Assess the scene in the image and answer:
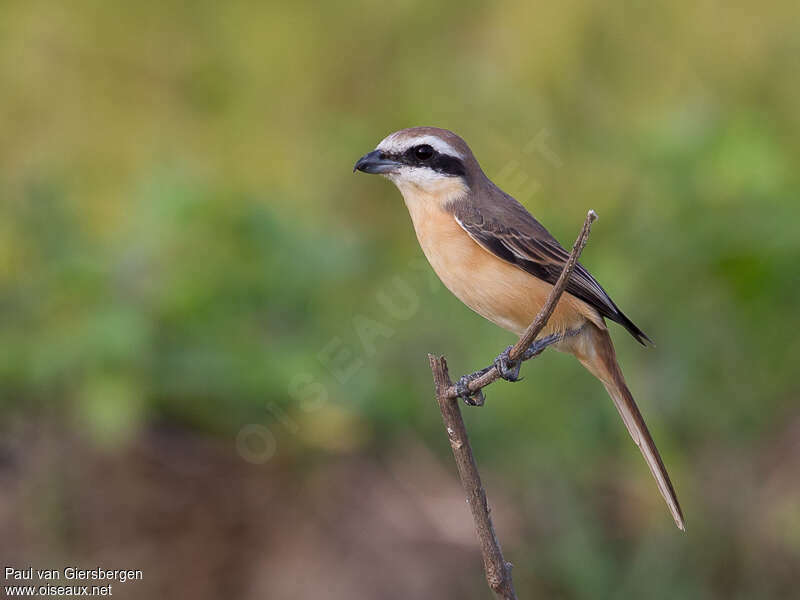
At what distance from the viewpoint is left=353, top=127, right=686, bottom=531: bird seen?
145 inches

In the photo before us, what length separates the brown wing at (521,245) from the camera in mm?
3768

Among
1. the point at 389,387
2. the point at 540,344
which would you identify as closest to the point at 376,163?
the point at 540,344

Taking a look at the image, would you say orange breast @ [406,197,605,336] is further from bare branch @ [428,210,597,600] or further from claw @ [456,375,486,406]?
bare branch @ [428,210,597,600]

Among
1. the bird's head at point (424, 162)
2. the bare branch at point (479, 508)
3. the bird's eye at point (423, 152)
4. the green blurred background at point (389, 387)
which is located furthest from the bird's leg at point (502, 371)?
the green blurred background at point (389, 387)

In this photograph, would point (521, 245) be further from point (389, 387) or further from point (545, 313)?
point (389, 387)

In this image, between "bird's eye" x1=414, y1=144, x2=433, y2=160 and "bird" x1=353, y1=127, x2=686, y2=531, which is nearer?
"bird" x1=353, y1=127, x2=686, y2=531

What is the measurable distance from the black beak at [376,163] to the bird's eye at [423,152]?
84 millimetres

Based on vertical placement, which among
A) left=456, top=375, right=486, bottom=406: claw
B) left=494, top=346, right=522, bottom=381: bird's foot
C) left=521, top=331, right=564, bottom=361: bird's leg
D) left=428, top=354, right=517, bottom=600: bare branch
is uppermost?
left=521, top=331, right=564, bottom=361: bird's leg

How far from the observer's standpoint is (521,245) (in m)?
3.81

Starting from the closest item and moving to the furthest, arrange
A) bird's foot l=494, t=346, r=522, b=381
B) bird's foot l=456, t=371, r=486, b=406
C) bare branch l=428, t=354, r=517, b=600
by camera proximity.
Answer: bare branch l=428, t=354, r=517, b=600
bird's foot l=456, t=371, r=486, b=406
bird's foot l=494, t=346, r=522, b=381

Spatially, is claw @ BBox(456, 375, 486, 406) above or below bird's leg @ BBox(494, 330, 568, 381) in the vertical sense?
below

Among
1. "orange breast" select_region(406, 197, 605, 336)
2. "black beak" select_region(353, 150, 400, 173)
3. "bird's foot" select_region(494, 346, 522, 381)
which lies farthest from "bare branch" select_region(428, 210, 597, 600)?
"black beak" select_region(353, 150, 400, 173)

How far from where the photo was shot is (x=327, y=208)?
7.18m

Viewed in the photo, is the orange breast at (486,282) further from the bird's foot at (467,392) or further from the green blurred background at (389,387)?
the green blurred background at (389,387)
